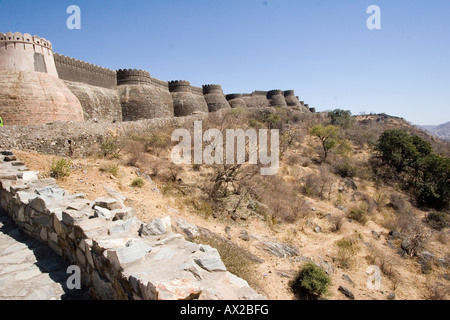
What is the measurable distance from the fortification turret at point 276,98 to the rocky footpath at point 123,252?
972 inches

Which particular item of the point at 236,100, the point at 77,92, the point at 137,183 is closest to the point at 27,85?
the point at 77,92

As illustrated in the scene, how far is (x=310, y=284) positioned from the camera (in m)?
5.03

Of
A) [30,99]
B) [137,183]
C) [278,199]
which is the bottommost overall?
[278,199]

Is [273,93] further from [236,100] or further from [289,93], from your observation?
[236,100]

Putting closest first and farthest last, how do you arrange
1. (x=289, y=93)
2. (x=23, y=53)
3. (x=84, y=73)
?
(x=23, y=53) < (x=84, y=73) < (x=289, y=93)

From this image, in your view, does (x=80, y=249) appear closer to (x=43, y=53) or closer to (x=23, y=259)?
(x=23, y=259)

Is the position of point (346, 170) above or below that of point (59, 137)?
below

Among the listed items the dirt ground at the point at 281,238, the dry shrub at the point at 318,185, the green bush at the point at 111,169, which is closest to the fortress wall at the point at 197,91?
the dry shrub at the point at 318,185

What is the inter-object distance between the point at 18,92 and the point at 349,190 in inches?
575

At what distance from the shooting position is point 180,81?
810 inches

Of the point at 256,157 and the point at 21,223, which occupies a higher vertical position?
the point at 256,157

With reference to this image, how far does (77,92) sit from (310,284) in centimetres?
1375

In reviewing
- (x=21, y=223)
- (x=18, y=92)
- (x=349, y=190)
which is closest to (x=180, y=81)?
(x=18, y=92)
